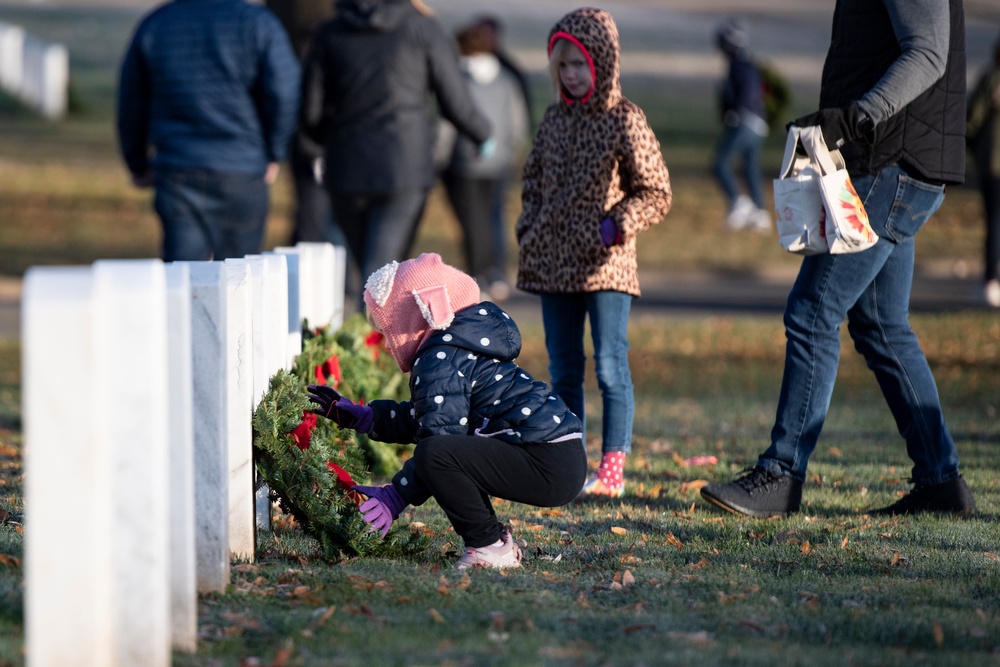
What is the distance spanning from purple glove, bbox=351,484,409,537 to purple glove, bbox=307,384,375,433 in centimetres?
21

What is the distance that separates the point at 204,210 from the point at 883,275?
3.54 metres

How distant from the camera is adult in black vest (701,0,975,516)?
16.0 ft

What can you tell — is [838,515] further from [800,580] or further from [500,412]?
[500,412]

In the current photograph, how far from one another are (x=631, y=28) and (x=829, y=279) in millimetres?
41802

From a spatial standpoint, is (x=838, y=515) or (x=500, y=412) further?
(x=838, y=515)

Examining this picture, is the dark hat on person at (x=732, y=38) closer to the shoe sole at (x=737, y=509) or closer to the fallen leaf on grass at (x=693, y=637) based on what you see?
the shoe sole at (x=737, y=509)

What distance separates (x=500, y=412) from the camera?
13.8ft

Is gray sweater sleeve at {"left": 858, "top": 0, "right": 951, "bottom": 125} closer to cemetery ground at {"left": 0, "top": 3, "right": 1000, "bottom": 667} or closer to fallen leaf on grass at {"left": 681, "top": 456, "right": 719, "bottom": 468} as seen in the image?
cemetery ground at {"left": 0, "top": 3, "right": 1000, "bottom": 667}

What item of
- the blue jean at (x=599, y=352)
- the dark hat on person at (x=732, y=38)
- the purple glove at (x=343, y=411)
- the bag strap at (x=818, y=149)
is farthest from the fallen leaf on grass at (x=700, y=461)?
the dark hat on person at (x=732, y=38)

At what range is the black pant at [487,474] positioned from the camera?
411cm

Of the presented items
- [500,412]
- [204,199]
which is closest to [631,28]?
[204,199]

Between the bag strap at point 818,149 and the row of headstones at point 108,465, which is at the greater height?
the bag strap at point 818,149

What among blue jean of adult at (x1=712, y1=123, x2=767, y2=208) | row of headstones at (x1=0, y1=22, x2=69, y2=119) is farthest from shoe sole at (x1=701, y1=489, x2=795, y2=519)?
row of headstones at (x1=0, y1=22, x2=69, y2=119)

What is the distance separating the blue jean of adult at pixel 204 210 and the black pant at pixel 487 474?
3.20 meters
